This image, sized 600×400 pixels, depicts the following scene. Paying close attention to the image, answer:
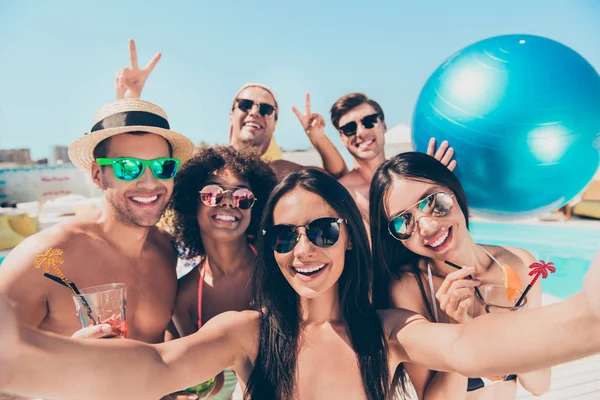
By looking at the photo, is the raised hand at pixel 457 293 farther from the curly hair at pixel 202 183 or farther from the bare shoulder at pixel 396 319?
the curly hair at pixel 202 183

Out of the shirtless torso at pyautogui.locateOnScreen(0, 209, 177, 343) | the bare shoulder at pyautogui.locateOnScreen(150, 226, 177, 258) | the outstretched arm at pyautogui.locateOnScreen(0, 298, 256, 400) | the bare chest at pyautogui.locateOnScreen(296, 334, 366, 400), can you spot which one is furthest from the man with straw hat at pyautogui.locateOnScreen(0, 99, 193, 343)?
the bare chest at pyautogui.locateOnScreen(296, 334, 366, 400)

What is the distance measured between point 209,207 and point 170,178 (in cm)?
38

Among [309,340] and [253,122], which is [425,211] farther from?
[253,122]

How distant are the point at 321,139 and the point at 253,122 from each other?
772 millimetres

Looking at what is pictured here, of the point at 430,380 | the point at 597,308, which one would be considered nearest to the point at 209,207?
the point at 430,380

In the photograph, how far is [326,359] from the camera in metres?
2.02

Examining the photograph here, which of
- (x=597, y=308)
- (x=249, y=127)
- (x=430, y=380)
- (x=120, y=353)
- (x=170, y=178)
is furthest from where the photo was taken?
(x=249, y=127)

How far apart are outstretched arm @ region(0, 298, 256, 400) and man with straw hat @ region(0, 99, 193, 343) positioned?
1.15 meters

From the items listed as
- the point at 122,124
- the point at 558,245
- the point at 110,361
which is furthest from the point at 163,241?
the point at 558,245

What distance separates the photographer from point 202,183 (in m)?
3.23

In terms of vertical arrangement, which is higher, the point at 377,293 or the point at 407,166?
the point at 407,166

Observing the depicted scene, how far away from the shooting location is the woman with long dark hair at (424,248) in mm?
2203

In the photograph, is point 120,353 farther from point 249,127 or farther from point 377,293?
point 249,127

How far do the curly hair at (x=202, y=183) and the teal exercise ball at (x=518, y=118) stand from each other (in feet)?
4.70
